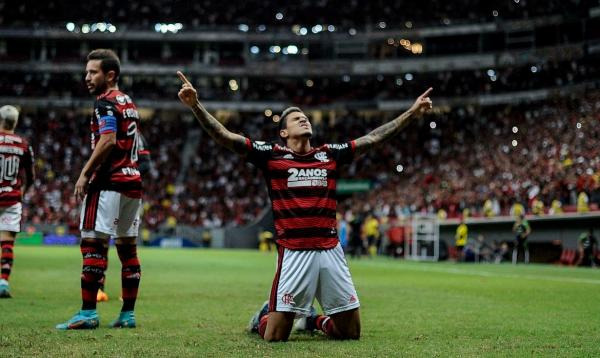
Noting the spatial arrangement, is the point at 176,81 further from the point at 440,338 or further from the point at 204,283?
the point at 440,338

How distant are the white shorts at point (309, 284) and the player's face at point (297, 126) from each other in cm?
109

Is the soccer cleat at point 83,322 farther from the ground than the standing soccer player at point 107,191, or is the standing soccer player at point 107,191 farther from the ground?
the standing soccer player at point 107,191

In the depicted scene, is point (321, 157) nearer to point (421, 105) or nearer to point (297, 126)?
point (297, 126)

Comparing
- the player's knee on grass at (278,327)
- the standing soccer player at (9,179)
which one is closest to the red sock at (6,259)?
the standing soccer player at (9,179)

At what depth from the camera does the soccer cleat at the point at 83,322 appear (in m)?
7.28

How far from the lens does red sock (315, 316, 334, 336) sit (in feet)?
23.0

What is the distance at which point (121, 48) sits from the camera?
217 feet

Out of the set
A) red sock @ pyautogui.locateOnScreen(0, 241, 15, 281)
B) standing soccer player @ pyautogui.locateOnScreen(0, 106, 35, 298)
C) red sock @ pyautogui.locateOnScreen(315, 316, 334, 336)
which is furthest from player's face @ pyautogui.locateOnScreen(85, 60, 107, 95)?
red sock @ pyautogui.locateOnScreen(0, 241, 15, 281)

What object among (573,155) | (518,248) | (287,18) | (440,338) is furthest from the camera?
(287,18)

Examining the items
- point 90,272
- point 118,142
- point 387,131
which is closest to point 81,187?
point 118,142

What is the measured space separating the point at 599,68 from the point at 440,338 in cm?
4441

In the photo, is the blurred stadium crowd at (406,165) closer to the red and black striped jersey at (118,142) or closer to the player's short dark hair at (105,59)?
the red and black striped jersey at (118,142)

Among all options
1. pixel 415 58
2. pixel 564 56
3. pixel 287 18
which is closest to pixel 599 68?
pixel 564 56

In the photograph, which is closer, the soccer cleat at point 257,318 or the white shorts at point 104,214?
the soccer cleat at point 257,318
